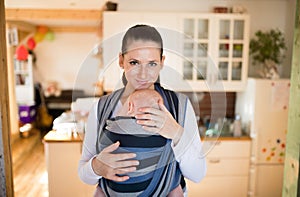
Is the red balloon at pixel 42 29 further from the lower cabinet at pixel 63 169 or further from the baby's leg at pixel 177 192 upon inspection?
the baby's leg at pixel 177 192

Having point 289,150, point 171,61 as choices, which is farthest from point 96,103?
point 289,150

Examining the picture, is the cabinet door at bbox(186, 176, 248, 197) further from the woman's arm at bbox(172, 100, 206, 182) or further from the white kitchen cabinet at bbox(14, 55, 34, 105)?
the white kitchen cabinet at bbox(14, 55, 34, 105)

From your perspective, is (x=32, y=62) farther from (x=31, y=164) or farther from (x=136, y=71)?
(x=136, y=71)

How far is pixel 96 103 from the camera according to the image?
42.6 inches

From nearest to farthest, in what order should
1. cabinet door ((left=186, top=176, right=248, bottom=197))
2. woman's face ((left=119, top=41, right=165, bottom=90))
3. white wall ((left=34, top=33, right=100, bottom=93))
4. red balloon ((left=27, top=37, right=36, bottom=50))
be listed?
1. woman's face ((left=119, top=41, right=165, bottom=90))
2. cabinet door ((left=186, top=176, right=248, bottom=197))
3. red balloon ((left=27, top=37, right=36, bottom=50))
4. white wall ((left=34, top=33, right=100, bottom=93))

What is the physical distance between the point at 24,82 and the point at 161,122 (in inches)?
192

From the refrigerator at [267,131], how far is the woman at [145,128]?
1.61 m

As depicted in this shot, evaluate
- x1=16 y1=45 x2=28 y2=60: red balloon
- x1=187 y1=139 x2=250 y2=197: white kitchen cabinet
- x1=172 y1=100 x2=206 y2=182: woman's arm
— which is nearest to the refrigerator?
x1=187 y1=139 x2=250 y2=197: white kitchen cabinet

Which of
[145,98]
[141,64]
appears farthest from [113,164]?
[141,64]

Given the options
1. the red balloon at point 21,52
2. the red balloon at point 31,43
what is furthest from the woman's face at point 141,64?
the red balloon at point 31,43

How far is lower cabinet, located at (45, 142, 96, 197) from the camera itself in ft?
4.62

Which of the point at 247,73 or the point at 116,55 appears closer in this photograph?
the point at 116,55

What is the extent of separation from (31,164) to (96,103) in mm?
2561

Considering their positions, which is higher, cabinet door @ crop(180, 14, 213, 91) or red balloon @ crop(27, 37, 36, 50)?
red balloon @ crop(27, 37, 36, 50)
